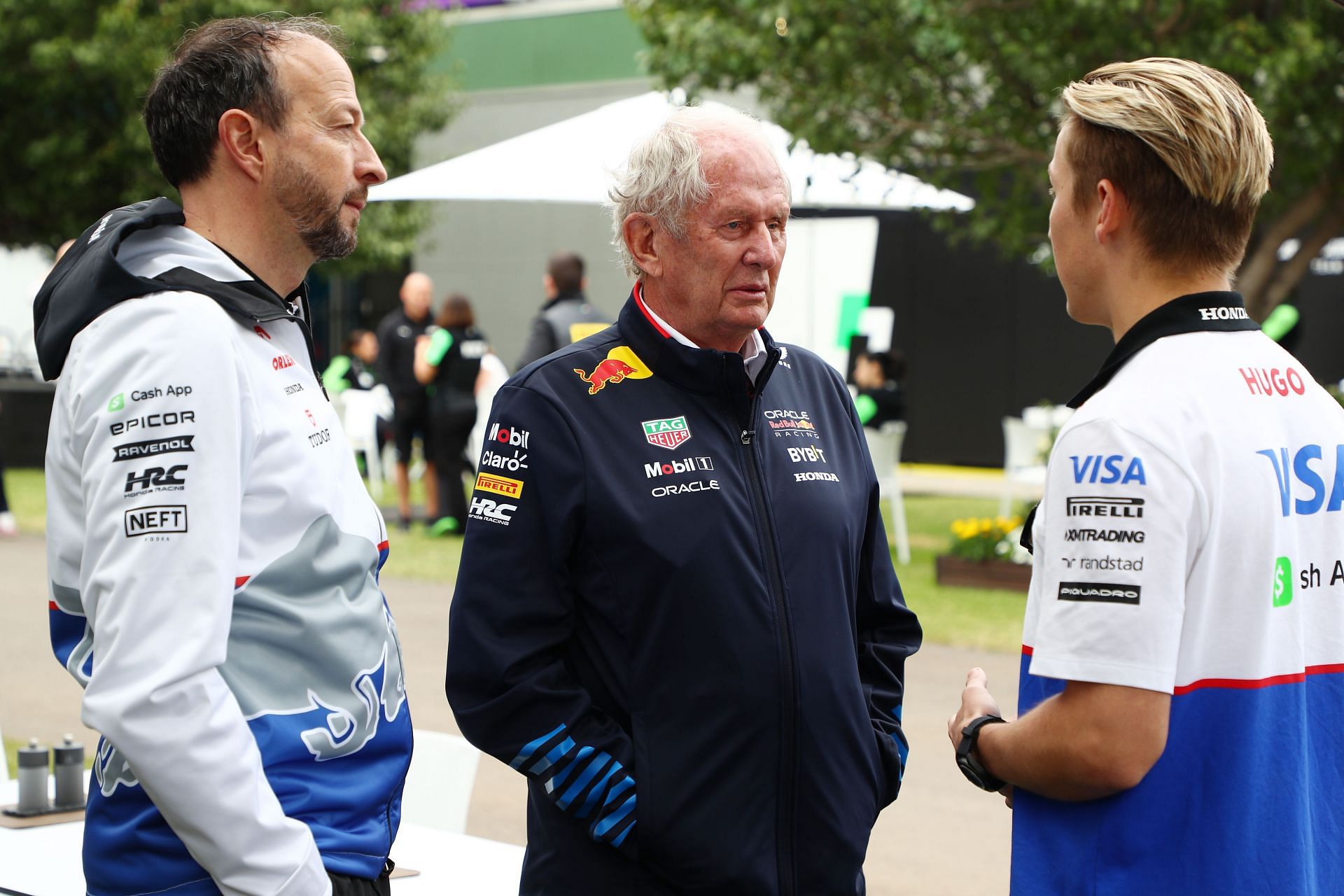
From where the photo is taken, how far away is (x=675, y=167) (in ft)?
7.99

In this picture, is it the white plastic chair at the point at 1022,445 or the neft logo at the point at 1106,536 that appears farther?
the white plastic chair at the point at 1022,445

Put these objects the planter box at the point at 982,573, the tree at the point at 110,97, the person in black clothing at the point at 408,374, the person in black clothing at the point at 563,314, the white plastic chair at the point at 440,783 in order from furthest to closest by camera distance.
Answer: the tree at the point at 110,97 < the person in black clothing at the point at 408,374 < the person in black clothing at the point at 563,314 < the planter box at the point at 982,573 < the white plastic chair at the point at 440,783

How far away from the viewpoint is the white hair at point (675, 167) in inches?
95.6

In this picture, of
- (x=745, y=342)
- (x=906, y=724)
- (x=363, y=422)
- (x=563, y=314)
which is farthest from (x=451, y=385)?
(x=745, y=342)

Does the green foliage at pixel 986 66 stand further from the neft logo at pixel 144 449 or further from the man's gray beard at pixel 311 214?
the neft logo at pixel 144 449

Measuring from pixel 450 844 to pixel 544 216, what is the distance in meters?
21.1

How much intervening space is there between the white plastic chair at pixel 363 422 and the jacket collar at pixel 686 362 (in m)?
12.6

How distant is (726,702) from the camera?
2.29 meters

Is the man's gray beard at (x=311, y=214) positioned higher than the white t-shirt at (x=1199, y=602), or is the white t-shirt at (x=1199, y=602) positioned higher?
the man's gray beard at (x=311, y=214)

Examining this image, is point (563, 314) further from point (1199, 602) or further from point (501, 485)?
point (1199, 602)

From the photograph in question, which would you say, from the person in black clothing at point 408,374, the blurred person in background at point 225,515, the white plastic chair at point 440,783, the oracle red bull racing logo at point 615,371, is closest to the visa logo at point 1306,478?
the oracle red bull racing logo at point 615,371

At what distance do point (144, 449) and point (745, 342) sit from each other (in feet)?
3.47

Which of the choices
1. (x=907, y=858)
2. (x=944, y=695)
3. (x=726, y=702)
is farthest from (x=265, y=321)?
(x=944, y=695)

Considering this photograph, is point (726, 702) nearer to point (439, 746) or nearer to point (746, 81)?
point (439, 746)
